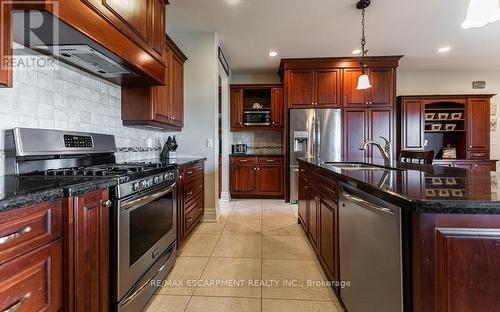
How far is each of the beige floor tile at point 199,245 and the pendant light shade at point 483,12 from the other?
8.57 ft

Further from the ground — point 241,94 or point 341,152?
point 241,94

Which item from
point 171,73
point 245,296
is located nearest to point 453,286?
point 245,296

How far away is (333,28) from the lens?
3314 millimetres

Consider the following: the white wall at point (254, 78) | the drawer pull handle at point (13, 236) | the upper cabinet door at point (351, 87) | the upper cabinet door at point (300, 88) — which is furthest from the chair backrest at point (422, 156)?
the white wall at point (254, 78)

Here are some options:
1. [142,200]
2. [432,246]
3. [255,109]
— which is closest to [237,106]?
[255,109]

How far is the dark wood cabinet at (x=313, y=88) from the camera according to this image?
4.43 meters

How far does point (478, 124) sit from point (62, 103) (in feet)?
21.4

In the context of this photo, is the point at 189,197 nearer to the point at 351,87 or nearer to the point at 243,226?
the point at 243,226

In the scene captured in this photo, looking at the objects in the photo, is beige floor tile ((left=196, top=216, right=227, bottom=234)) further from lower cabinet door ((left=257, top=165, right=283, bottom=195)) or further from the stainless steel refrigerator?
the stainless steel refrigerator

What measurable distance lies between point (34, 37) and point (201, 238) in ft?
→ 7.25

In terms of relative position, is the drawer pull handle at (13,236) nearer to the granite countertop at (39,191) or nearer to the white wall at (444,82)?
the granite countertop at (39,191)

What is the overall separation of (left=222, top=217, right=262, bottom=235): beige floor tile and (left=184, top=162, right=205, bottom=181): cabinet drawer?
0.80 meters

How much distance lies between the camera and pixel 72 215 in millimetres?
976

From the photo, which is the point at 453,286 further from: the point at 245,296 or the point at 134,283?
the point at 134,283
